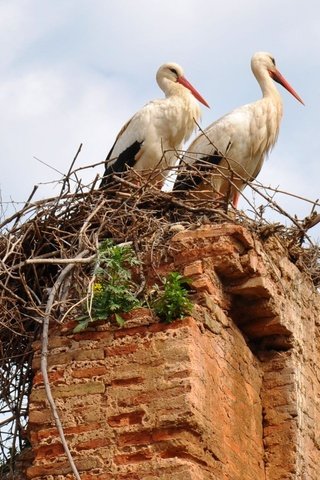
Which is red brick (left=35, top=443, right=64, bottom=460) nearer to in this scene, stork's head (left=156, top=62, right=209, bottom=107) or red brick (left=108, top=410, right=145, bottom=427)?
red brick (left=108, top=410, right=145, bottom=427)

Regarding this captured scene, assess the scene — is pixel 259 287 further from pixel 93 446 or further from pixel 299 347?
pixel 93 446

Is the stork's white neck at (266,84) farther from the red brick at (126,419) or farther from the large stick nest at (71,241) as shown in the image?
the red brick at (126,419)

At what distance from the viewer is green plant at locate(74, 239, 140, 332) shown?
21.6 feet

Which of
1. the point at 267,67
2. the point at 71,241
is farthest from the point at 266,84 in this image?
the point at 71,241

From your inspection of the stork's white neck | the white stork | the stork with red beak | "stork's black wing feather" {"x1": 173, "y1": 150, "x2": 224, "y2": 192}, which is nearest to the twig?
"stork's black wing feather" {"x1": 173, "y1": 150, "x2": 224, "y2": 192}

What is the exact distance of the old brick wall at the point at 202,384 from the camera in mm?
6082

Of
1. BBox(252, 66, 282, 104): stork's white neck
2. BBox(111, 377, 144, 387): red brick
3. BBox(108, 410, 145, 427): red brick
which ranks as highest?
BBox(252, 66, 282, 104): stork's white neck

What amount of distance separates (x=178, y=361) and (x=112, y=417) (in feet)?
1.47

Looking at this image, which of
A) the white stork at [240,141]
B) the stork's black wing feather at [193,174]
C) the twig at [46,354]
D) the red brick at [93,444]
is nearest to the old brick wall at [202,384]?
the red brick at [93,444]

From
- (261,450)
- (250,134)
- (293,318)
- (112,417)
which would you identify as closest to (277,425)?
(261,450)

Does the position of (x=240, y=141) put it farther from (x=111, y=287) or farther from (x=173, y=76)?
(x=111, y=287)

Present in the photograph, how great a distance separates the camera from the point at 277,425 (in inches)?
277

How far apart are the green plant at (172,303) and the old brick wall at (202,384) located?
2.4 inches

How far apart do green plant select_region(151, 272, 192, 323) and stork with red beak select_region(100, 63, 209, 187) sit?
10.4ft
